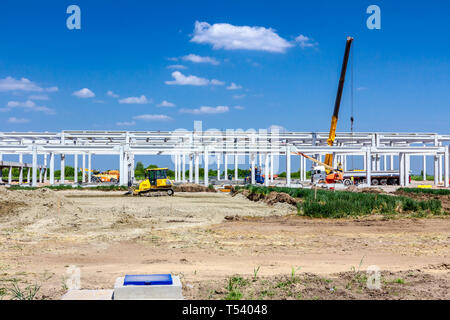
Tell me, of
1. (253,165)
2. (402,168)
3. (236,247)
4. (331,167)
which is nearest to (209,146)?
(253,165)

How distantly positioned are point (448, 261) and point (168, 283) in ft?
23.5

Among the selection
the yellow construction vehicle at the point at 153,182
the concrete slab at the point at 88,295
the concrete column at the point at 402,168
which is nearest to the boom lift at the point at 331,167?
the concrete column at the point at 402,168

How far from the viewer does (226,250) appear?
1164 cm

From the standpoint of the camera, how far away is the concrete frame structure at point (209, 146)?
1649 inches

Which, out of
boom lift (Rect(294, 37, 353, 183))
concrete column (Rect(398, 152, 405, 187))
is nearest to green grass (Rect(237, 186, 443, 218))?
boom lift (Rect(294, 37, 353, 183))

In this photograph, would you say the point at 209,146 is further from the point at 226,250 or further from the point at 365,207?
the point at 226,250

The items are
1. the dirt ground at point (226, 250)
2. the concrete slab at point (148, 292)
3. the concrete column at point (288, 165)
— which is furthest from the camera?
the concrete column at point (288, 165)

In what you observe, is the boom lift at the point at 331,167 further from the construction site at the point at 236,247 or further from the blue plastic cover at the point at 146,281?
the blue plastic cover at the point at 146,281

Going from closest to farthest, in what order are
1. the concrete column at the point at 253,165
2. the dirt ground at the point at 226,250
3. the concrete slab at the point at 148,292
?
the concrete slab at the point at 148,292, the dirt ground at the point at 226,250, the concrete column at the point at 253,165

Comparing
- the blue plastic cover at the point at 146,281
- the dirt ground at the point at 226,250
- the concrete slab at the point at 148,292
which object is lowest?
the dirt ground at the point at 226,250

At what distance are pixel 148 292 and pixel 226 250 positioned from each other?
6024 millimetres

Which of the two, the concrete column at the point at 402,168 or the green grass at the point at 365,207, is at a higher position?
the concrete column at the point at 402,168

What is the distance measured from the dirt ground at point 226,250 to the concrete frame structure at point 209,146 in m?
21.7
